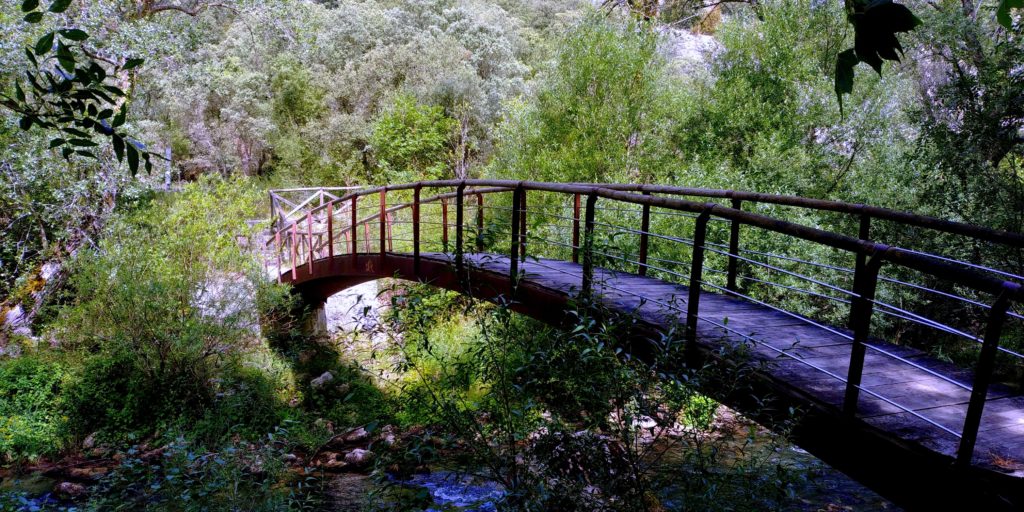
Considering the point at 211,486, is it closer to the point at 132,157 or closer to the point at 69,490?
the point at 132,157

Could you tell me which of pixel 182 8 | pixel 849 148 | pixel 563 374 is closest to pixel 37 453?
pixel 563 374

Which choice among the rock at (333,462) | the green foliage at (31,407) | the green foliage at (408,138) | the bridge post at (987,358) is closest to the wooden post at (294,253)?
the green foliage at (31,407)

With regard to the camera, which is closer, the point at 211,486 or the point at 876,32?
the point at 876,32

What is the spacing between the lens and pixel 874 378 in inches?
120

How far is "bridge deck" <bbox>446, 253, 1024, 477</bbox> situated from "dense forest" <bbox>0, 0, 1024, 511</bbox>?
340 millimetres

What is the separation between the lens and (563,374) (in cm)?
349

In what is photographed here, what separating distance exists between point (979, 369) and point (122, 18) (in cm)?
1443

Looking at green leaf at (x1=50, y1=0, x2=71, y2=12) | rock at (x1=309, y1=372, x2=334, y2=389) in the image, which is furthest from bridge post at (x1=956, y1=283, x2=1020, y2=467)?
rock at (x1=309, y1=372, x2=334, y2=389)

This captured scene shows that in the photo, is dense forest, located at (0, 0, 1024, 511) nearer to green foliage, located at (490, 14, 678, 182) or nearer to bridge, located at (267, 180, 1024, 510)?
green foliage, located at (490, 14, 678, 182)

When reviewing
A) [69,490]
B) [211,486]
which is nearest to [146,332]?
[69,490]

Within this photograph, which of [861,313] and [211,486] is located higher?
[861,313]

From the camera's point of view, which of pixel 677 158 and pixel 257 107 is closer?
pixel 677 158

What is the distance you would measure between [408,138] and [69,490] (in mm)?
13836

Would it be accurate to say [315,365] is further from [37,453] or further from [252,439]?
[37,453]
